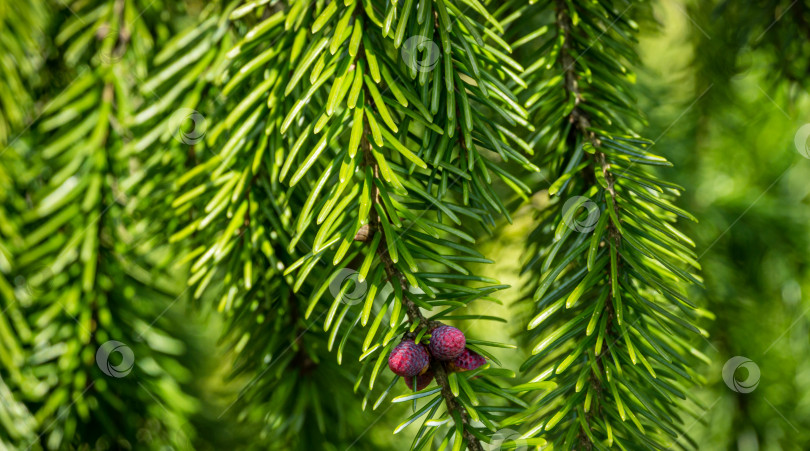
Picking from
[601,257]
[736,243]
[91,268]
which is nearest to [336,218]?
[601,257]

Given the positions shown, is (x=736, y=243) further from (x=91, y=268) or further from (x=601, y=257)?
(x=91, y=268)

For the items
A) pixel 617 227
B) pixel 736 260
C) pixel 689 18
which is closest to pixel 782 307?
pixel 736 260

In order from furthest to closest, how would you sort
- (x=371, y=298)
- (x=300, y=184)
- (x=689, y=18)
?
(x=689, y=18), (x=300, y=184), (x=371, y=298)

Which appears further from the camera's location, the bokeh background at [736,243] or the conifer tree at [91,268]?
the bokeh background at [736,243]

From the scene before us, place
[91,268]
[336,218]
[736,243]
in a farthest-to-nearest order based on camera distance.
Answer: [736,243] < [91,268] < [336,218]

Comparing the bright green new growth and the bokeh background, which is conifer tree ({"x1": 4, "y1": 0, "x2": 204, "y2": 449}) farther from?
the bokeh background

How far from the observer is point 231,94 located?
0.43 metres

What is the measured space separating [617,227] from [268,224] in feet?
0.77

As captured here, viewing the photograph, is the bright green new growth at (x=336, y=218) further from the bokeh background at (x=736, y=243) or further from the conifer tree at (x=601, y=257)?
the bokeh background at (x=736, y=243)

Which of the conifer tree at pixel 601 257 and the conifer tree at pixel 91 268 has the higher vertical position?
the conifer tree at pixel 601 257

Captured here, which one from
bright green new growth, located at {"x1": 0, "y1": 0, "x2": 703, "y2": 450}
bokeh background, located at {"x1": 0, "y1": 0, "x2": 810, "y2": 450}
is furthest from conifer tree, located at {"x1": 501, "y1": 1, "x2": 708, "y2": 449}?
bokeh background, located at {"x1": 0, "y1": 0, "x2": 810, "y2": 450}

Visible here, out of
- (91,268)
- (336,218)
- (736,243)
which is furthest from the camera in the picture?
(736,243)

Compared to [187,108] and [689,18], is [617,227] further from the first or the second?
[689,18]

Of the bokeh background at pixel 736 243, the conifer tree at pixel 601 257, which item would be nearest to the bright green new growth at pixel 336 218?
the conifer tree at pixel 601 257
